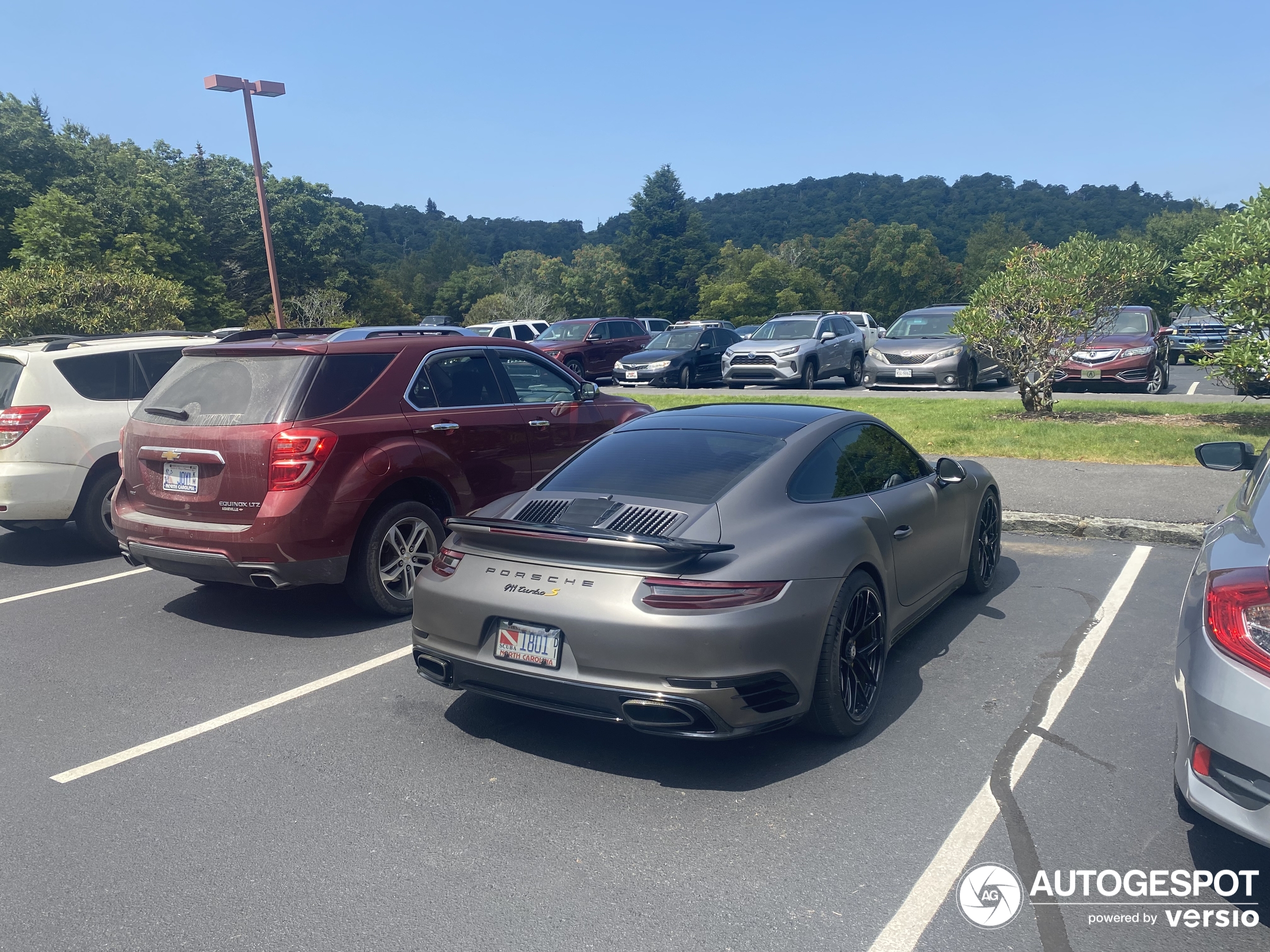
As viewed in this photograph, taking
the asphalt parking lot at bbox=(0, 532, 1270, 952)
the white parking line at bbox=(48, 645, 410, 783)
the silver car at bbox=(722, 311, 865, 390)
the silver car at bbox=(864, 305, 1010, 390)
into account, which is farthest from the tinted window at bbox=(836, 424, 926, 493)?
the silver car at bbox=(722, 311, 865, 390)

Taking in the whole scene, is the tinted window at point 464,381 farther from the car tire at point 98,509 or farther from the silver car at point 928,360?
the silver car at point 928,360

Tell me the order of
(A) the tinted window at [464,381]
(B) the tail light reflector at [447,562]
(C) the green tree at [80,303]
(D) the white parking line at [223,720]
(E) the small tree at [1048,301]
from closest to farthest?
1. (D) the white parking line at [223,720]
2. (B) the tail light reflector at [447,562]
3. (A) the tinted window at [464,381]
4. (E) the small tree at [1048,301]
5. (C) the green tree at [80,303]

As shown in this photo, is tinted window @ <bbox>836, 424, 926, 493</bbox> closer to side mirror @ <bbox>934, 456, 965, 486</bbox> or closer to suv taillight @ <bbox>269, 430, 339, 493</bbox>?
side mirror @ <bbox>934, 456, 965, 486</bbox>

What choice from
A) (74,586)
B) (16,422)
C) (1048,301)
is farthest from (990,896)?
(1048,301)

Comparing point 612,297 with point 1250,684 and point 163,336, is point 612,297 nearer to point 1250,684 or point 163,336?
point 163,336

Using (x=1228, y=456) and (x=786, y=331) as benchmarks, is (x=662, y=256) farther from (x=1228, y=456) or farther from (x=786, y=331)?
(x=1228, y=456)

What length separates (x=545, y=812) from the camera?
145 inches

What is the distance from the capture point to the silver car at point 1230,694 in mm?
2703

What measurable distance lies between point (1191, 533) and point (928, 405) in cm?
803

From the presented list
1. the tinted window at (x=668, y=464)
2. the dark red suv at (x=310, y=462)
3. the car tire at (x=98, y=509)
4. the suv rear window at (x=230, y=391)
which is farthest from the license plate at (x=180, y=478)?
the tinted window at (x=668, y=464)

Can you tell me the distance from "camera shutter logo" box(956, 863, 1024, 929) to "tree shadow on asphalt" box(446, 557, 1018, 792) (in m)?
0.93

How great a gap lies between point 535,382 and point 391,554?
2036 millimetres

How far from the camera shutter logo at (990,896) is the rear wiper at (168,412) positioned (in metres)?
5.20

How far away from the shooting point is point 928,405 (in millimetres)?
15438
